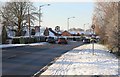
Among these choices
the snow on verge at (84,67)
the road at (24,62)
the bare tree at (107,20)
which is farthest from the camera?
the bare tree at (107,20)

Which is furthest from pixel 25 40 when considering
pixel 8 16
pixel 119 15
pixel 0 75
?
pixel 0 75

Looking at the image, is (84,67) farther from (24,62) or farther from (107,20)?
(107,20)

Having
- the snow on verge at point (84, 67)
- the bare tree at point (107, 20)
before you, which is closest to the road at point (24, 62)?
the snow on verge at point (84, 67)

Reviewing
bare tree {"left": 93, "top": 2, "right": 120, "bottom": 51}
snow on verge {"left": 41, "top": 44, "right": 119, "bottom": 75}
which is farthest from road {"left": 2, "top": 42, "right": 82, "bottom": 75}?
bare tree {"left": 93, "top": 2, "right": 120, "bottom": 51}

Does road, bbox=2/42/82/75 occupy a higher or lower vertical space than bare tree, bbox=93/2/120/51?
lower

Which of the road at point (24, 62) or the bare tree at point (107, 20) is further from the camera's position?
the bare tree at point (107, 20)

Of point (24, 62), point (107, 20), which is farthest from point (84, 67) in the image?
point (107, 20)

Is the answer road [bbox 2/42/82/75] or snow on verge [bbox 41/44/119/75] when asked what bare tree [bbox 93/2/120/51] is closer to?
road [bbox 2/42/82/75]

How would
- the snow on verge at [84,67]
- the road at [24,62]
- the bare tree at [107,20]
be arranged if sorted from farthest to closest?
the bare tree at [107,20]
the road at [24,62]
the snow on verge at [84,67]

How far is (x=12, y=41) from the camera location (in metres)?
69.3

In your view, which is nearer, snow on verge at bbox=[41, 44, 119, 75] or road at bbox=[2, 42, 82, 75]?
snow on verge at bbox=[41, 44, 119, 75]

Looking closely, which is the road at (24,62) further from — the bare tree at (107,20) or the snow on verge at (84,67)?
the bare tree at (107,20)

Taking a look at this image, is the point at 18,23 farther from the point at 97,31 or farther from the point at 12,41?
the point at 97,31

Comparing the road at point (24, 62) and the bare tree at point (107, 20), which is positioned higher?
the bare tree at point (107, 20)
